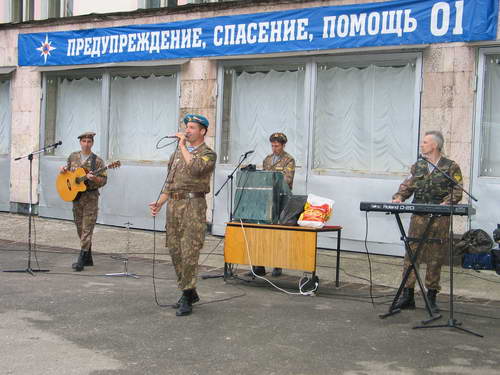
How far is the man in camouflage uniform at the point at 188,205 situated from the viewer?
7.14 meters

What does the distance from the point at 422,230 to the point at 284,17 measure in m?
5.87

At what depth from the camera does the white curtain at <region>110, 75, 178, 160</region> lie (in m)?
13.9

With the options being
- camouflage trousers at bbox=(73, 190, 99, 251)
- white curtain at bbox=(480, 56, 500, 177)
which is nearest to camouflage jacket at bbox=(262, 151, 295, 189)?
camouflage trousers at bbox=(73, 190, 99, 251)

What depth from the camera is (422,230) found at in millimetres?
7434

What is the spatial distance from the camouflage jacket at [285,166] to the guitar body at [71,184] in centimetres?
274

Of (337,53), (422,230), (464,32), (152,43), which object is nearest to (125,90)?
(152,43)

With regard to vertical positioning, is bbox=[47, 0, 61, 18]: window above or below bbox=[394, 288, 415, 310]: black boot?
above

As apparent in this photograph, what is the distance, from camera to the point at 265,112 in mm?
12680

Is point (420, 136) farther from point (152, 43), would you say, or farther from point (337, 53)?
point (152, 43)

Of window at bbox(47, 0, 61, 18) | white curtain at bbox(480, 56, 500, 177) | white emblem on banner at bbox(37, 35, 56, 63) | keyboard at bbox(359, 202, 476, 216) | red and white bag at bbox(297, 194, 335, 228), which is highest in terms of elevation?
window at bbox(47, 0, 61, 18)

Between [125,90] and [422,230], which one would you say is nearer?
[422,230]

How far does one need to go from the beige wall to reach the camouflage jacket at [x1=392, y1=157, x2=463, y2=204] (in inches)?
126

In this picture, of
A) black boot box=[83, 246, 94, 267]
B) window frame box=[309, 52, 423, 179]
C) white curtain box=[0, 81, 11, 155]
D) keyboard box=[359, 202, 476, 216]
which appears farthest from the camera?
white curtain box=[0, 81, 11, 155]

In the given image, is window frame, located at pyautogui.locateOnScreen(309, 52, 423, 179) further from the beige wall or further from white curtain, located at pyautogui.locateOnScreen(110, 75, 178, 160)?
white curtain, located at pyautogui.locateOnScreen(110, 75, 178, 160)
